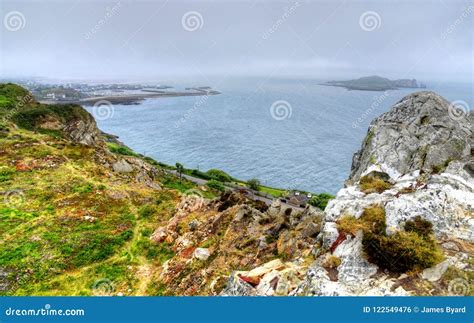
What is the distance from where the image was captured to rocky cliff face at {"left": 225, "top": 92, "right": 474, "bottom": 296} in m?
9.71

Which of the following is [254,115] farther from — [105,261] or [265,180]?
[105,261]

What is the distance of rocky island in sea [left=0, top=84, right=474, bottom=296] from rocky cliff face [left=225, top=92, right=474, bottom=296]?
0.12 feet

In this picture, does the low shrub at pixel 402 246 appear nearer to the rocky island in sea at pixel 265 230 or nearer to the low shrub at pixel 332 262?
the rocky island in sea at pixel 265 230

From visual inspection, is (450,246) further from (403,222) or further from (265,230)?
(265,230)

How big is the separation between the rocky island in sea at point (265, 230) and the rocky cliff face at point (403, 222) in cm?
4

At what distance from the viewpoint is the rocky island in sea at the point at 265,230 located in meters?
10.2

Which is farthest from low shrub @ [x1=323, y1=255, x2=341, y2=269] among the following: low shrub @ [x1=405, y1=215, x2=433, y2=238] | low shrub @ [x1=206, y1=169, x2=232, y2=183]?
low shrub @ [x1=206, y1=169, x2=232, y2=183]

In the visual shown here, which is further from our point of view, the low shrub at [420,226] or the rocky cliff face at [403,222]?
the low shrub at [420,226]

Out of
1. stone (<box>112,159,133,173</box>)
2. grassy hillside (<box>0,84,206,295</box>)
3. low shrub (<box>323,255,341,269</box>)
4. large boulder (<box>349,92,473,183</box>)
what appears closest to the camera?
low shrub (<box>323,255,341,269</box>)

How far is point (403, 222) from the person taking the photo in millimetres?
11180

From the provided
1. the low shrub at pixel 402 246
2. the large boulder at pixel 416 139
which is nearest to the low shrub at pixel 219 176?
the large boulder at pixel 416 139

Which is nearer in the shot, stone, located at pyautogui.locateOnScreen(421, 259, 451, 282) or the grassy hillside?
stone, located at pyautogui.locateOnScreen(421, 259, 451, 282)

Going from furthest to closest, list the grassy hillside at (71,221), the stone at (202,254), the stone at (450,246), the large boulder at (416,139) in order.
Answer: the grassy hillside at (71,221)
the stone at (202,254)
the large boulder at (416,139)
the stone at (450,246)

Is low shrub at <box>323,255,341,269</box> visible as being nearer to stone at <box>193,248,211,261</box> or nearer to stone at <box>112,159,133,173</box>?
stone at <box>193,248,211,261</box>
